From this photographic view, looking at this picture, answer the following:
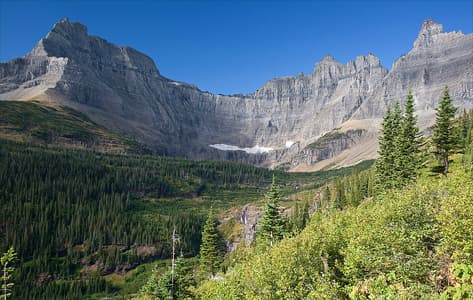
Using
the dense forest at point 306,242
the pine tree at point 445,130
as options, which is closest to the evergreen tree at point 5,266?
the dense forest at point 306,242

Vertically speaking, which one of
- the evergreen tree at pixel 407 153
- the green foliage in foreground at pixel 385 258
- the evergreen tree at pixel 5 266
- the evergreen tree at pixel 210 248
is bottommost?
the evergreen tree at pixel 210 248

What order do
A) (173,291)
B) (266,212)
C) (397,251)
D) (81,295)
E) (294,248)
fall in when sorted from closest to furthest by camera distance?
(397,251) → (294,248) → (173,291) → (266,212) → (81,295)

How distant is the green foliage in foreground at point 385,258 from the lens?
2203cm

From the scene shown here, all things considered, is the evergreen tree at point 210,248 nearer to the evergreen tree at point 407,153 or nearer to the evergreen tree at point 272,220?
the evergreen tree at point 272,220

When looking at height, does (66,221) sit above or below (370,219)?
below

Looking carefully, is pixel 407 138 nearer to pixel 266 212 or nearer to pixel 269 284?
pixel 266 212

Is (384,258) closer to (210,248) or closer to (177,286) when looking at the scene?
(177,286)

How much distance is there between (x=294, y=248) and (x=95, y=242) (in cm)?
15953

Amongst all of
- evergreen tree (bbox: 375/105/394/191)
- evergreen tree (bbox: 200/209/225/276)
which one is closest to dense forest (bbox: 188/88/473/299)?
evergreen tree (bbox: 375/105/394/191)

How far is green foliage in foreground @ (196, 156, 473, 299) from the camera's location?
2203 centimetres

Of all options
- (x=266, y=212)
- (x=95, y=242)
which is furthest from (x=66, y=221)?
(x=266, y=212)

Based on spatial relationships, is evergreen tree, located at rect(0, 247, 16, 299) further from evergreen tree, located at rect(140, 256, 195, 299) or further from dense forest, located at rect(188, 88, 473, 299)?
dense forest, located at rect(188, 88, 473, 299)

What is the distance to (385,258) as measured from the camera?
1011 inches

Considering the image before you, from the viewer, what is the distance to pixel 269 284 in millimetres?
30172
